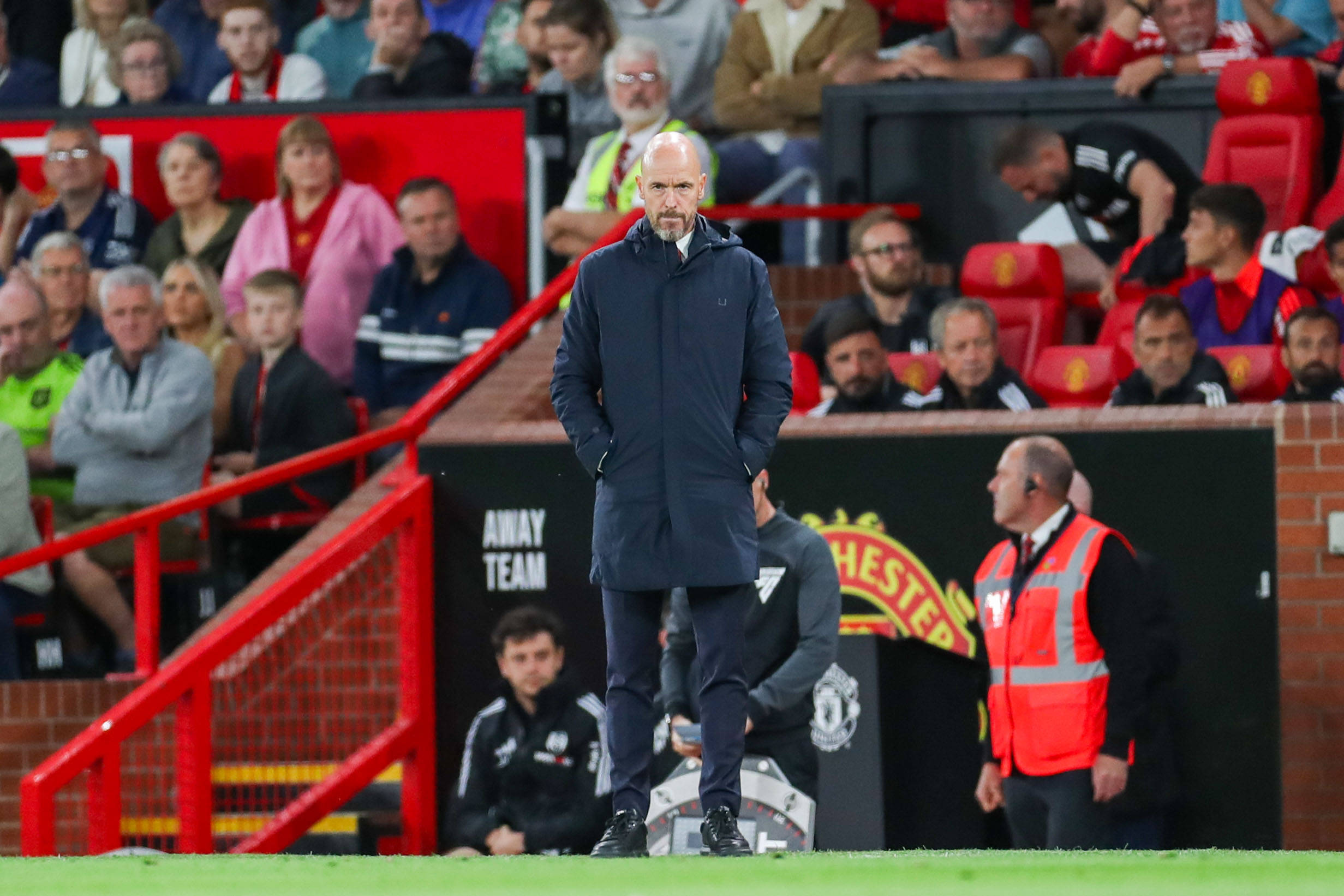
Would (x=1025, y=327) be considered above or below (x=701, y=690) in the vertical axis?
above

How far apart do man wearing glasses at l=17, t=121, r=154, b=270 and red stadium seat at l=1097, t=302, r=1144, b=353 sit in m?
4.80

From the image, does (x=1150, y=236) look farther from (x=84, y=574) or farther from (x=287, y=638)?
(x=84, y=574)

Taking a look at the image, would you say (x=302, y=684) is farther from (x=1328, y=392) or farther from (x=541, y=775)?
(x=1328, y=392)

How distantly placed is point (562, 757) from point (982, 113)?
410cm

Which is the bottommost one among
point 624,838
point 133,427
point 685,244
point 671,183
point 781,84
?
point 624,838

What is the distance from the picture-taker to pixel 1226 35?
33.2 feet

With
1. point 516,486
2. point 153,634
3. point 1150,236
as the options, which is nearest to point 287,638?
point 153,634

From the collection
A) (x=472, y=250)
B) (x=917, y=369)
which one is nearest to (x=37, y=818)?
(x=917, y=369)

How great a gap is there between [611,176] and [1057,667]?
384 cm

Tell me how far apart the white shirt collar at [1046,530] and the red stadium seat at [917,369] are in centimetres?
159

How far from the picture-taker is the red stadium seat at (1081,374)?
28.5ft

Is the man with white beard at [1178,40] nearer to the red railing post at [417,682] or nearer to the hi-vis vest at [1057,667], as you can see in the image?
the hi-vis vest at [1057,667]

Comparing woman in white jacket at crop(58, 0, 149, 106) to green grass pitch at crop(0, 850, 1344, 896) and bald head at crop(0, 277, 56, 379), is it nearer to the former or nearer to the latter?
bald head at crop(0, 277, 56, 379)

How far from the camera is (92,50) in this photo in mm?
12312
